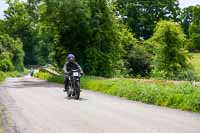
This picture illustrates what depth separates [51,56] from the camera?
156 ft

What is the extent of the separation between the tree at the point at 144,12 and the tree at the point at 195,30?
235 inches

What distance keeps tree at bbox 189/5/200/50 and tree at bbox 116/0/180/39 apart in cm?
596

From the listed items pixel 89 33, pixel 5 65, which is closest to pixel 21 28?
pixel 5 65

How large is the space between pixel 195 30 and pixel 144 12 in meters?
13.0

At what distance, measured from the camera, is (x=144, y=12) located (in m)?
98.7

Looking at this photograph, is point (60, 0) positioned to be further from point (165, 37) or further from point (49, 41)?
point (165, 37)

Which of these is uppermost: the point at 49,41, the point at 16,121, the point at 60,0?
the point at 60,0

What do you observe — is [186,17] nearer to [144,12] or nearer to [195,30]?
[195,30]

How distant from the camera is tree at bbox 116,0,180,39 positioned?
97.2m

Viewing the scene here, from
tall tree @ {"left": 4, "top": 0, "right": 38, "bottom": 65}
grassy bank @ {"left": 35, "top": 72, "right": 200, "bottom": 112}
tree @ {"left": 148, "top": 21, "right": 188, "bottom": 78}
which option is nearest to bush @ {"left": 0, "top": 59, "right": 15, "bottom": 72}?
tall tree @ {"left": 4, "top": 0, "right": 38, "bottom": 65}

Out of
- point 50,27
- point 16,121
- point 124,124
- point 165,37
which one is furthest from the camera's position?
point 165,37

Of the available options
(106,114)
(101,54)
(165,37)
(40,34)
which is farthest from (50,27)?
(106,114)

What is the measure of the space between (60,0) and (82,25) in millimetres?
2831

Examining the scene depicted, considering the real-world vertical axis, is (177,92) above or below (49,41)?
below
